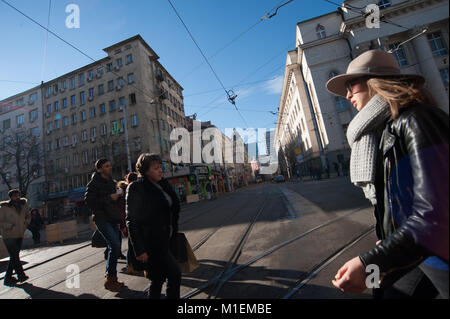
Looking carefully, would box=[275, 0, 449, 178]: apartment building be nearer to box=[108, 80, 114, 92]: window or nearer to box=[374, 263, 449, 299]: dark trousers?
box=[374, 263, 449, 299]: dark trousers

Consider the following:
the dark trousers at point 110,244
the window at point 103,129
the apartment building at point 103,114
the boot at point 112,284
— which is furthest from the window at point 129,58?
the boot at point 112,284

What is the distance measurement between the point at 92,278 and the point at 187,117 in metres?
40.7

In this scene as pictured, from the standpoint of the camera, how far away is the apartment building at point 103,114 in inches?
1044

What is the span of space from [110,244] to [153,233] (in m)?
1.75

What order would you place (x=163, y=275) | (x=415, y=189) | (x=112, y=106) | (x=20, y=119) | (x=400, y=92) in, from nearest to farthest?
1. (x=415, y=189)
2. (x=400, y=92)
3. (x=163, y=275)
4. (x=112, y=106)
5. (x=20, y=119)

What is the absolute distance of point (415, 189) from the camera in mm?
827

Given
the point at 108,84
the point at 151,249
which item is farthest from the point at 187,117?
the point at 151,249

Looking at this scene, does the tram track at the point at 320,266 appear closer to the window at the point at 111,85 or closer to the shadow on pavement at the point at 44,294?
the shadow on pavement at the point at 44,294

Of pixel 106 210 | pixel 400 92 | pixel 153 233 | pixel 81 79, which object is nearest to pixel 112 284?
pixel 106 210

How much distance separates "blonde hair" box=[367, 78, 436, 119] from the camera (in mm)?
986

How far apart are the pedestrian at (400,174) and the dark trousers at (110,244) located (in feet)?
10.9

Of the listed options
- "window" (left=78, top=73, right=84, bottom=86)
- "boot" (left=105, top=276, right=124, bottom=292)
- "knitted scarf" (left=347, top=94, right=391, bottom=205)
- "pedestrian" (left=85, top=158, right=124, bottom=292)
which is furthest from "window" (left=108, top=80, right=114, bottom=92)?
"knitted scarf" (left=347, top=94, right=391, bottom=205)

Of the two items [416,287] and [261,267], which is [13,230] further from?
[416,287]
